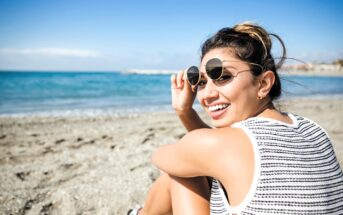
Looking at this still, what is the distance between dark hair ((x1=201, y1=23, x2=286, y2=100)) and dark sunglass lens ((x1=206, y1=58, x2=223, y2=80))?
10 centimetres

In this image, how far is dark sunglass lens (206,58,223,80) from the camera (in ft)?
5.65

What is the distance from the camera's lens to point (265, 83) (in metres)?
1.76

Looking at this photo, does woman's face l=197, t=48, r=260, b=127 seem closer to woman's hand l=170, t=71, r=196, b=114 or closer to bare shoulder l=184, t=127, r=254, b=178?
bare shoulder l=184, t=127, r=254, b=178

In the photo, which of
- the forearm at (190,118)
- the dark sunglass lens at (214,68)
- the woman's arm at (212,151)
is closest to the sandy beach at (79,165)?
the forearm at (190,118)

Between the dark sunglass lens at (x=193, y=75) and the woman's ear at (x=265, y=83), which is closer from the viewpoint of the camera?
the woman's ear at (x=265, y=83)

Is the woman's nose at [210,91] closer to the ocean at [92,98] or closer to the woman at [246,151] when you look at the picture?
the woman at [246,151]

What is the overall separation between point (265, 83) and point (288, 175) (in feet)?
2.10

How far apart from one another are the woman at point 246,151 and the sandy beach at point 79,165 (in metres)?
0.95

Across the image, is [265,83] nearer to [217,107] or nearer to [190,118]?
[217,107]

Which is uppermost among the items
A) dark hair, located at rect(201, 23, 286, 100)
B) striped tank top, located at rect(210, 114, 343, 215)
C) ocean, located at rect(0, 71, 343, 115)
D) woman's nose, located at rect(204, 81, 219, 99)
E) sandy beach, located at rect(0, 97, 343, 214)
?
dark hair, located at rect(201, 23, 286, 100)

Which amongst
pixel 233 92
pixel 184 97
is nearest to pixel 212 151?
pixel 233 92

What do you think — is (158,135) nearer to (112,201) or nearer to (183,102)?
(112,201)

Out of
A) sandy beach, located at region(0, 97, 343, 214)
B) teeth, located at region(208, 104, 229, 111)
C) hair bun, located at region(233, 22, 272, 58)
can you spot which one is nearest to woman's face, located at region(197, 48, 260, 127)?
teeth, located at region(208, 104, 229, 111)

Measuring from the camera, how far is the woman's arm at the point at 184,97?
2.25 m
